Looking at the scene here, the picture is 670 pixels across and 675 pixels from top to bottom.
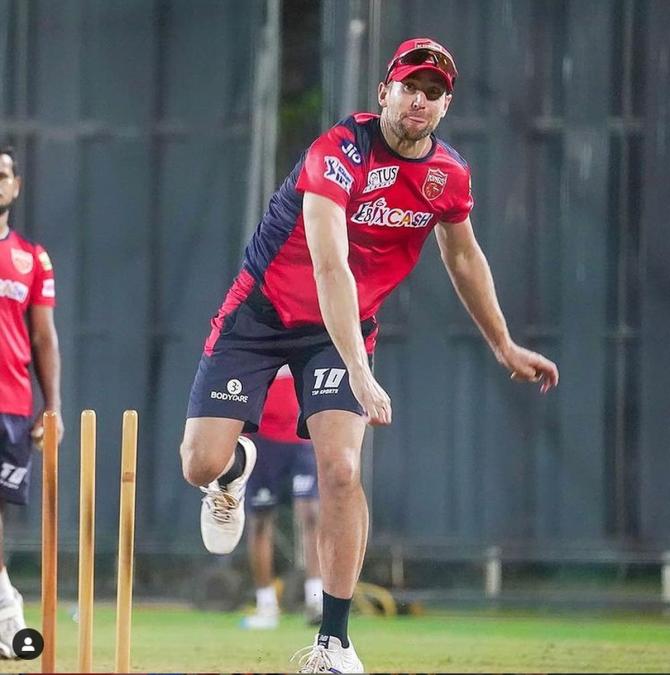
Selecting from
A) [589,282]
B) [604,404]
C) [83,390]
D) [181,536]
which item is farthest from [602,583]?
[83,390]

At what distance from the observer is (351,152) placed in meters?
4.14

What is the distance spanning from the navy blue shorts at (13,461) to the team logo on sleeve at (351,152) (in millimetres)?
1822

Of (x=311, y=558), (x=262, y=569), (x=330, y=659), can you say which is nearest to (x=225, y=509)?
(x=330, y=659)

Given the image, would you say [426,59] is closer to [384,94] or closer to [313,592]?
[384,94]

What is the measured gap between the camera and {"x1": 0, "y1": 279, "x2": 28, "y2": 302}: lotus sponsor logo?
5324 mm

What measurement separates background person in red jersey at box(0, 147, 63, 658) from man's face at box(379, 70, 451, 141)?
1.72 meters

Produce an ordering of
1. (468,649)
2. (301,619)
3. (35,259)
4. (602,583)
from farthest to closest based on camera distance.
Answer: (602,583) < (301,619) < (468,649) < (35,259)

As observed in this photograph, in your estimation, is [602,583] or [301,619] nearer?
[301,619]

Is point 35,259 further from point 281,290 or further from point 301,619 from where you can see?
point 301,619

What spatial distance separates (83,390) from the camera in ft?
24.5

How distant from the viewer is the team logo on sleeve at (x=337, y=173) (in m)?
4.07

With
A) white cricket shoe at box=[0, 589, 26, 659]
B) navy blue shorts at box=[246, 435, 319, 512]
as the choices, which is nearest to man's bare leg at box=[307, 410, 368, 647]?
white cricket shoe at box=[0, 589, 26, 659]

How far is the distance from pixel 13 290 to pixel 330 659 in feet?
6.41

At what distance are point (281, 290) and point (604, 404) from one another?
3100mm
